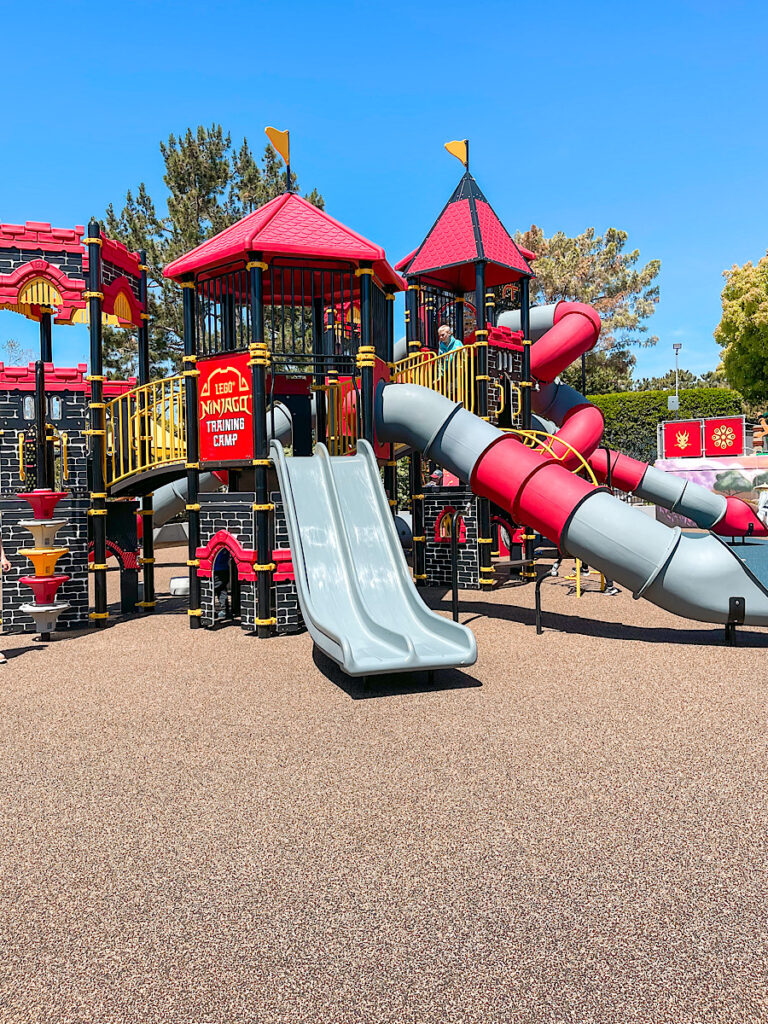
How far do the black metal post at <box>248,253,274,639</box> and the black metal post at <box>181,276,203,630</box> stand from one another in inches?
49.4

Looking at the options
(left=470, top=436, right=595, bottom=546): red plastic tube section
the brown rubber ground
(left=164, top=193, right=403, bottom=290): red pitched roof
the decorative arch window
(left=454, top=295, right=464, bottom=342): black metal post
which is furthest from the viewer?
(left=454, top=295, right=464, bottom=342): black metal post

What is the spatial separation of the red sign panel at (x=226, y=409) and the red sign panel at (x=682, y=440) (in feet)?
63.8

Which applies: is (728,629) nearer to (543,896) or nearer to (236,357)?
(543,896)

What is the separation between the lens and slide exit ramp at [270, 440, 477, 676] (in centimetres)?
670

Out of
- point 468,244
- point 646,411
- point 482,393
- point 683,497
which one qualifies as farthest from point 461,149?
point 646,411

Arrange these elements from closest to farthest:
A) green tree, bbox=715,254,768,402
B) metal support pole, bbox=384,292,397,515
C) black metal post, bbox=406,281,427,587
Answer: metal support pole, bbox=384,292,397,515
black metal post, bbox=406,281,427,587
green tree, bbox=715,254,768,402

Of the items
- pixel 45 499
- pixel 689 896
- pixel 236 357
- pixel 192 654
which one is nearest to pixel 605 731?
pixel 689 896

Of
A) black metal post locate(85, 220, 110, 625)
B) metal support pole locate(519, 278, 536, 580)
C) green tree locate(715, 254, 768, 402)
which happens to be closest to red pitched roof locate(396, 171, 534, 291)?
metal support pole locate(519, 278, 536, 580)

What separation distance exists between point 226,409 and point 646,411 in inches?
1184

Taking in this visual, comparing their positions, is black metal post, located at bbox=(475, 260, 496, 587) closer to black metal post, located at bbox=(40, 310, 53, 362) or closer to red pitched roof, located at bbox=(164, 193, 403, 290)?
red pitched roof, located at bbox=(164, 193, 403, 290)

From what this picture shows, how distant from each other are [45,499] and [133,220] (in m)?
19.1

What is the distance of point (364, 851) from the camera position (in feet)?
12.2

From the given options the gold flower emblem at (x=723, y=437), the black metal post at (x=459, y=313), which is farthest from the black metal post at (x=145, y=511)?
the gold flower emblem at (x=723, y=437)

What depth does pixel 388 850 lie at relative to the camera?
373cm
